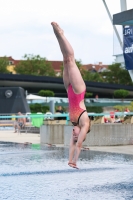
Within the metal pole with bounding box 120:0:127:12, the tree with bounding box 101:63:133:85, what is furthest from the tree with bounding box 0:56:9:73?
the metal pole with bounding box 120:0:127:12

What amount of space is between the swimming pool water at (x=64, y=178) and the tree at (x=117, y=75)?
115 metres

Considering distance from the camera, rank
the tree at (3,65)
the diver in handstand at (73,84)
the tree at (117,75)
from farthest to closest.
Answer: the tree at (3,65), the tree at (117,75), the diver in handstand at (73,84)

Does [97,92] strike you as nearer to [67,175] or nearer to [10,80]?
[10,80]

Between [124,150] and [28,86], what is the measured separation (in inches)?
2820

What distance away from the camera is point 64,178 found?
8.73 meters

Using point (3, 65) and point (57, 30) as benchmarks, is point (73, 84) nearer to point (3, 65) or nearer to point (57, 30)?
point (57, 30)

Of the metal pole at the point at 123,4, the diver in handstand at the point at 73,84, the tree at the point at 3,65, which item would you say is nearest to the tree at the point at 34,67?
the tree at the point at 3,65

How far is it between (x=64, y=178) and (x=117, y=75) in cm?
12253

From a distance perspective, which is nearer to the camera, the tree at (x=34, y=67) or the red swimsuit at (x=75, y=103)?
the red swimsuit at (x=75, y=103)

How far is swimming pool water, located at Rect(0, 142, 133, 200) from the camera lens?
703cm

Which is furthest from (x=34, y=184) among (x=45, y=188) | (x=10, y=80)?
(x=10, y=80)

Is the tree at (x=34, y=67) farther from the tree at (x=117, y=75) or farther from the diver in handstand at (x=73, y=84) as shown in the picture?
the diver in handstand at (x=73, y=84)

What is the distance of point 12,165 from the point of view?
11.0 meters

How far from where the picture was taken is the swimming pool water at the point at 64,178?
703cm
